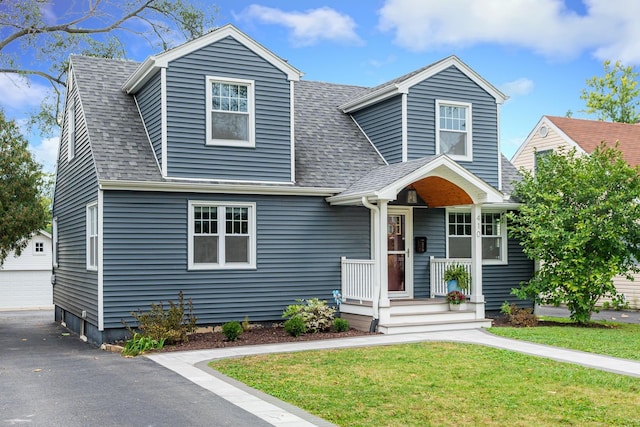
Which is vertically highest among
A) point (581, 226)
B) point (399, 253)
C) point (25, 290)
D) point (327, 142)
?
point (327, 142)

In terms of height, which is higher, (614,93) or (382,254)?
(614,93)

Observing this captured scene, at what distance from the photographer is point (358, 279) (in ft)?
49.1

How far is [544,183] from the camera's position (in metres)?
16.2

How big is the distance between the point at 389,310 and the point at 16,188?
11.4 m

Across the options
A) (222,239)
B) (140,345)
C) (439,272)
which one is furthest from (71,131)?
(439,272)

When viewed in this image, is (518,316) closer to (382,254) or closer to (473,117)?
(382,254)

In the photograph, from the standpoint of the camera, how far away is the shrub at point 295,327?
13734 mm

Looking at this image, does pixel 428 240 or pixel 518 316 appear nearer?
pixel 518 316

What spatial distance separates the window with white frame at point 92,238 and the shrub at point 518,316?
9505mm

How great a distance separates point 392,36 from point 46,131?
1515 cm

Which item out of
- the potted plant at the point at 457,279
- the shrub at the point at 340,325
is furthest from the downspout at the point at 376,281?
the potted plant at the point at 457,279

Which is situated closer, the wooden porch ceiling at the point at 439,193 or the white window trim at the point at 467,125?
the wooden porch ceiling at the point at 439,193

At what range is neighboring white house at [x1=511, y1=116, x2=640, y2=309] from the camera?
24984 mm

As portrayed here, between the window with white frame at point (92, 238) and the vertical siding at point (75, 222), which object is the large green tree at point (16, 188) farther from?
the window with white frame at point (92, 238)
